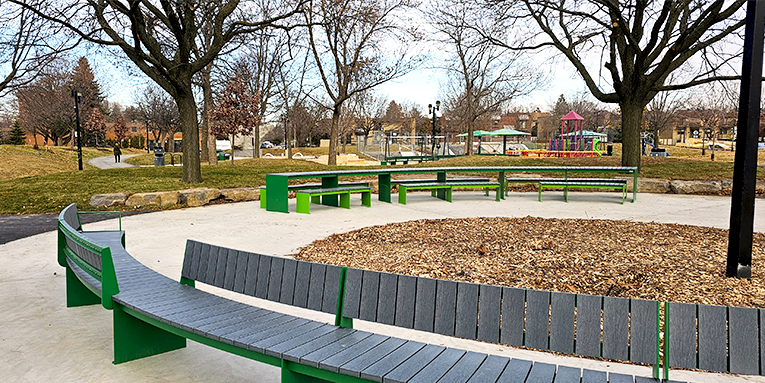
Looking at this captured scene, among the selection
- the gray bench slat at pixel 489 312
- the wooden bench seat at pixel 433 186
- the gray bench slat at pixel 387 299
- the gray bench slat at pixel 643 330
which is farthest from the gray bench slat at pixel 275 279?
the wooden bench seat at pixel 433 186

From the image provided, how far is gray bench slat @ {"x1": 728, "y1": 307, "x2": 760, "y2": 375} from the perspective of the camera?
88.4 inches

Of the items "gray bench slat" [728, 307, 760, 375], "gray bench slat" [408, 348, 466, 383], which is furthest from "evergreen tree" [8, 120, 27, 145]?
"gray bench slat" [728, 307, 760, 375]

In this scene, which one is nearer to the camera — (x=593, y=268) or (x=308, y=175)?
(x=593, y=268)

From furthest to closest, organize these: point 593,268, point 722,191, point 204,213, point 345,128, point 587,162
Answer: point 345,128 < point 587,162 < point 722,191 < point 204,213 < point 593,268

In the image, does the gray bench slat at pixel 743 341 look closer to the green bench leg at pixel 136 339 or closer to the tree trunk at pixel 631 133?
the green bench leg at pixel 136 339

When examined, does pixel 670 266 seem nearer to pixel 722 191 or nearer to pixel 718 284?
pixel 718 284

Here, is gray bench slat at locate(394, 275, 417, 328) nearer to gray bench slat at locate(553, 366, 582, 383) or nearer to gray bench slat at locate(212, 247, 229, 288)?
gray bench slat at locate(553, 366, 582, 383)

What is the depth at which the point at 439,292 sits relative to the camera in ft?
9.12

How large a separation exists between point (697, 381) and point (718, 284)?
2089 millimetres

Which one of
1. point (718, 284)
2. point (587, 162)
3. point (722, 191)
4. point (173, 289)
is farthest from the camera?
point (587, 162)

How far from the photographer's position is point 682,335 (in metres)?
2.33

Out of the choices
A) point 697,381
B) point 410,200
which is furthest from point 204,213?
point 697,381

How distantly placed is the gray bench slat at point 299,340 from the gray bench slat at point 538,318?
43.8 inches

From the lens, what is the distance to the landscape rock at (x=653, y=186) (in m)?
14.7
